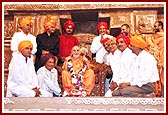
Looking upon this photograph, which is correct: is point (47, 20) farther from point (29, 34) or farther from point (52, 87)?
point (52, 87)

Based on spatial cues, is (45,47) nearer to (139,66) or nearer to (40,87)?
(40,87)

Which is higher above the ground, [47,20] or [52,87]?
[47,20]

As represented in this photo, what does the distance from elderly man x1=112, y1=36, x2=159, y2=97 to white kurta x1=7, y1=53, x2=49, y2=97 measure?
3.25 ft

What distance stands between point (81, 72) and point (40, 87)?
54 centimetres

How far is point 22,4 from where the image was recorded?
834cm

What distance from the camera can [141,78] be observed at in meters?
8.11

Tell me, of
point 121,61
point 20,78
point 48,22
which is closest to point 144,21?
point 121,61

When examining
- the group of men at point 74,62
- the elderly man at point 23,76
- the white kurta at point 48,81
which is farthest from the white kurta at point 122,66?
the elderly man at point 23,76

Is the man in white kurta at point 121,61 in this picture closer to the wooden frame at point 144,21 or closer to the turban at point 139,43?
the turban at point 139,43

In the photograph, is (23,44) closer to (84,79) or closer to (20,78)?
(20,78)

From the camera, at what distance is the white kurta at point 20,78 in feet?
26.6

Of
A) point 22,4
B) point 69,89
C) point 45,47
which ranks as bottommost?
point 69,89

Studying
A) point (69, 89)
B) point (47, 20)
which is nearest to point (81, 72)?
point (69, 89)

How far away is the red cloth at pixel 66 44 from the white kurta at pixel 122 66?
1.89 feet
